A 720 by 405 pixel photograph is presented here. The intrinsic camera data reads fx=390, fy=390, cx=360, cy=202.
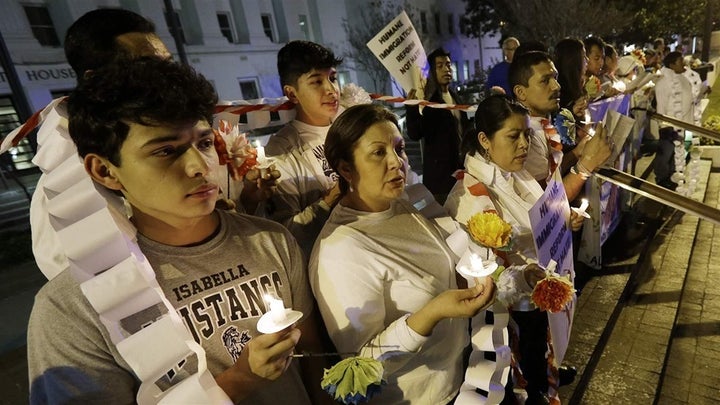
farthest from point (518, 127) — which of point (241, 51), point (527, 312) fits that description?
point (241, 51)

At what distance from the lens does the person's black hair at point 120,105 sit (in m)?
1.36

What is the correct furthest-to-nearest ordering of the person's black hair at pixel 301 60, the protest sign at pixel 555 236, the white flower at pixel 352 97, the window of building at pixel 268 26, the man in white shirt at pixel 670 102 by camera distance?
the window of building at pixel 268 26 < the man in white shirt at pixel 670 102 < the white flower at pixel 352 97 < the person's black hair at pixel 301 60 < the protest sign at pixel 555 236

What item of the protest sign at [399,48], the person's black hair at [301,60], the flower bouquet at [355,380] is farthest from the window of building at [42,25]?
the flower bouquet at [355,380]

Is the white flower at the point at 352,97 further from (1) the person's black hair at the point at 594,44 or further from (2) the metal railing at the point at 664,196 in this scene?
(1) the person's black hair at the point at 594,44

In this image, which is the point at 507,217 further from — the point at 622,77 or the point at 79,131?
the point at 622,77

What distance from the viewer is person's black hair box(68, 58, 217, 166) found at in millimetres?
1363

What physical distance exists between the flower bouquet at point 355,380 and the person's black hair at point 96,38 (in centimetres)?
192

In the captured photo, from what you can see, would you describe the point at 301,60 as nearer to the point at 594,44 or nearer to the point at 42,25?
the point at 594,44

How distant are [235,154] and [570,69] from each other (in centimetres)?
392

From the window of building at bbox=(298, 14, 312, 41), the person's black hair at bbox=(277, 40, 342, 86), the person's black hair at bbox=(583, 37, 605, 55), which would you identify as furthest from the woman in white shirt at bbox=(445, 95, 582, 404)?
the window of building at bbox=(298, 14, 312, 41)

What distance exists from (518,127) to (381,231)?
148cm

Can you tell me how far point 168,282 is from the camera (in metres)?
1.47

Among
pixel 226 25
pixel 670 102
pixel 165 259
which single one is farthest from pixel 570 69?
pixel 226 25

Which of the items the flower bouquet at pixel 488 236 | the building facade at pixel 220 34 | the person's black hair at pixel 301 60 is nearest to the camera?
the flower bouquet at pixel 488 236
